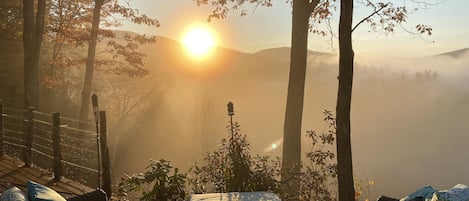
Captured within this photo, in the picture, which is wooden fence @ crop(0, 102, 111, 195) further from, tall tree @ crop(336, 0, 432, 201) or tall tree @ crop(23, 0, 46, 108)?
tall tree @ crop(336, 0, 432, 201)

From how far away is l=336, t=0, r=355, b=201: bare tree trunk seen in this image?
469cm

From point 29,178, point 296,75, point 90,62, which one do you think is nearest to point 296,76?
point 296,75

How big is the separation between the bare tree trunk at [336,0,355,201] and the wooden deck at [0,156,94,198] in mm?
4450

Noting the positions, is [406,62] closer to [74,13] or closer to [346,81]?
[74,13]

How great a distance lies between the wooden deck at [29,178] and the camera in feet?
23.3

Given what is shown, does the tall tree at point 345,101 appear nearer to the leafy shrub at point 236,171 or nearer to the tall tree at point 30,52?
the leafy shrub at point 236,171

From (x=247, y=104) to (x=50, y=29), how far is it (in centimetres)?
4840

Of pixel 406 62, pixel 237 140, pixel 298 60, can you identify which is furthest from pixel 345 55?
pixel 406 62

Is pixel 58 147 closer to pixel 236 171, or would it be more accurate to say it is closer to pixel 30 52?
pixel 236 171

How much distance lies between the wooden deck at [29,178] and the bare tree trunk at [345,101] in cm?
445

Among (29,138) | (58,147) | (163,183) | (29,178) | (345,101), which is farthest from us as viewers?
(29,138)

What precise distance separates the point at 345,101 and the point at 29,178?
20.7 ft

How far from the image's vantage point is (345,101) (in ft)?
15.6

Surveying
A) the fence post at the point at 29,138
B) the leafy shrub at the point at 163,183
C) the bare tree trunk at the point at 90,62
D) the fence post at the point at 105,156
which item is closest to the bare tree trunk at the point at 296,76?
the leafy shrub at the point at 163,183
